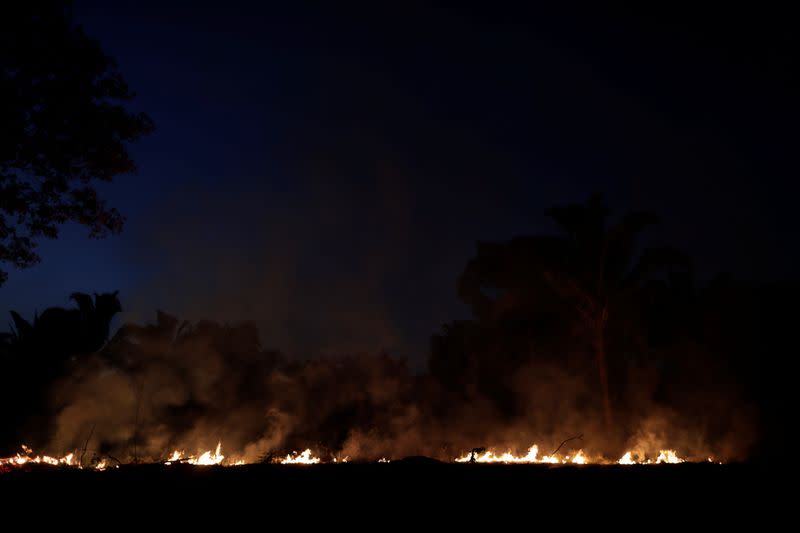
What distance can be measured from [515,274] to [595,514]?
12.9 m

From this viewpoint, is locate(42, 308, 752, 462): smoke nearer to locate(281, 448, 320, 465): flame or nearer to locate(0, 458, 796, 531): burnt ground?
locate(281, 448, 320, 465): flame

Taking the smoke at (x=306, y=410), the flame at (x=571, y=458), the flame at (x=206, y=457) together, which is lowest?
the flame at (x=206, y=457)

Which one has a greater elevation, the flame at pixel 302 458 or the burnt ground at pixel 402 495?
the flame at pixel 302 458

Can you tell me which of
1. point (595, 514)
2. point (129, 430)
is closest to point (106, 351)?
point (129, 430)

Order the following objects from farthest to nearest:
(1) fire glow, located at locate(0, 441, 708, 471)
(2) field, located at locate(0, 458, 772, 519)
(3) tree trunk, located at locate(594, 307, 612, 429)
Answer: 1. (3) tree trunk, located at locate(594, 307, 612, 429)
2. (1) fire glow, located at locate(0, 441, 708, 471)
3. (2) field, located at locate(0, 458, 772, 519)

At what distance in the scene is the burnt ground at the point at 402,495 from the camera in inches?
265

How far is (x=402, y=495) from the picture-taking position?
7.40 meters

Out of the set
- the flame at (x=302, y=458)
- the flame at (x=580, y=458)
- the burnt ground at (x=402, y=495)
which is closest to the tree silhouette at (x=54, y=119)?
the burnt ground at (x=402, y=495)

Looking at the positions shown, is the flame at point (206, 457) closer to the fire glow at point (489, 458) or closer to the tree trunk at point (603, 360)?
the fire glow at point (489, 458)

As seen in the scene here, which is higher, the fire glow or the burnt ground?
the fire glow

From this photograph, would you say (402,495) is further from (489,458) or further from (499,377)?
(499,377)

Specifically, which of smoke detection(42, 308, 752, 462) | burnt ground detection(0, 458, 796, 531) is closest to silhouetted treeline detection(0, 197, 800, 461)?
smoke detection(42, 308, 752, 462)

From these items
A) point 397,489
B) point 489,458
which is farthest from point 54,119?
point 489,458

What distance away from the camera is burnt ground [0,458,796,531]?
674cm
